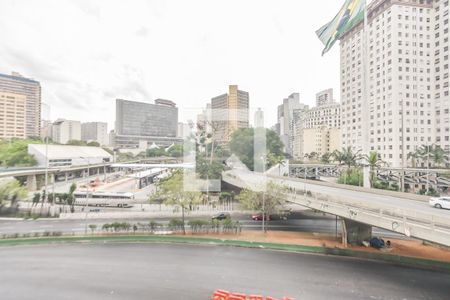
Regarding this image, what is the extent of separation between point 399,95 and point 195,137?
44316mm

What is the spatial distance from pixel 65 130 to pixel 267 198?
113 meters

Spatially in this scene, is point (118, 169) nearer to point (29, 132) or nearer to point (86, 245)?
point (29, 132)

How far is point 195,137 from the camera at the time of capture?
33.8 metres

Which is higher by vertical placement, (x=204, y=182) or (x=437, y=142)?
(x=437, y=142)

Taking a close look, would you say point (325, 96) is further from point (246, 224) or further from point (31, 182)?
point (31, 182)

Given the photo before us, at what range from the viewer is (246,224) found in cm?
2328

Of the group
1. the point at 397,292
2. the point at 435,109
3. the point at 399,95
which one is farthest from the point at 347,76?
the point at 397,292

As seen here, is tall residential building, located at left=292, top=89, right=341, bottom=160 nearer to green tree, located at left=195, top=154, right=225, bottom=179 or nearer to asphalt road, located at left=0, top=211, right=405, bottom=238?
green tree, located at left=195, top=154, right=225, bottom=179

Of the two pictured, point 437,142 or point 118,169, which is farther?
point 118,169

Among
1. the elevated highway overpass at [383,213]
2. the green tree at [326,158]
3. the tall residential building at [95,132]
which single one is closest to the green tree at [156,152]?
the tall residential building at [95,132]

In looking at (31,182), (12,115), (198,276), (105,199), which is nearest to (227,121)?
(105,199)

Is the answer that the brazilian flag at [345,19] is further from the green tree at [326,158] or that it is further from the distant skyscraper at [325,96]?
the distant skyscraper at [325,96]

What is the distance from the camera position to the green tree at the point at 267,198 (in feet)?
66.2

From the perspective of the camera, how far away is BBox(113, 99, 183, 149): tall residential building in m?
115
